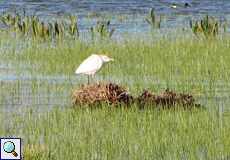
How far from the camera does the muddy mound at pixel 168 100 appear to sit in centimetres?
884

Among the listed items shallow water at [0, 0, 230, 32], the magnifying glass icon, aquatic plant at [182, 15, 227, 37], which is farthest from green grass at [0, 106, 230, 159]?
shallow water at [0, 0, 230, 32]

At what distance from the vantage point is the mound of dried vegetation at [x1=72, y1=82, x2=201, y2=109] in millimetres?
8734

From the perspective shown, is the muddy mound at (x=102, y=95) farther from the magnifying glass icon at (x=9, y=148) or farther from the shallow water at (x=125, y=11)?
the shallow water at (x=125, y=11)

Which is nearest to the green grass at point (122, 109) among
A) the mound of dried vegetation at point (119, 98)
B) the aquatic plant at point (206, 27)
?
the mound of dried vegetation at point (119, 98)

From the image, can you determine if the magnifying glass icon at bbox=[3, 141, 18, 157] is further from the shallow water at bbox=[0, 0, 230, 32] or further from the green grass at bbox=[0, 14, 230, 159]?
the shallow water at bbox=[0, 0, 230, 32]

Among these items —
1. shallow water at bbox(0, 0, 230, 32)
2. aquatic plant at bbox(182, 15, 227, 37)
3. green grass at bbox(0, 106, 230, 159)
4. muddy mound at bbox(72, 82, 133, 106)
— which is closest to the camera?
green grass at bbox(0, 106, 230, 159)

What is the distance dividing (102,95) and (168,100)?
1.19 m

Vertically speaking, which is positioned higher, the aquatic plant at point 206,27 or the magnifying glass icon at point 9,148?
the aquatic plant at point 206,27

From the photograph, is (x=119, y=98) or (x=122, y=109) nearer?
(x=122, y=109)

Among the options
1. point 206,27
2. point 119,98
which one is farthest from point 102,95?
point 206,27

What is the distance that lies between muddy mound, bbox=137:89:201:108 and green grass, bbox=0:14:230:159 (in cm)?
20

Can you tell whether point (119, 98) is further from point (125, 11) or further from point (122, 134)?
point (125, 11)

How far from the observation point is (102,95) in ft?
28.6

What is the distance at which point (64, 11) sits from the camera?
3069 cm
